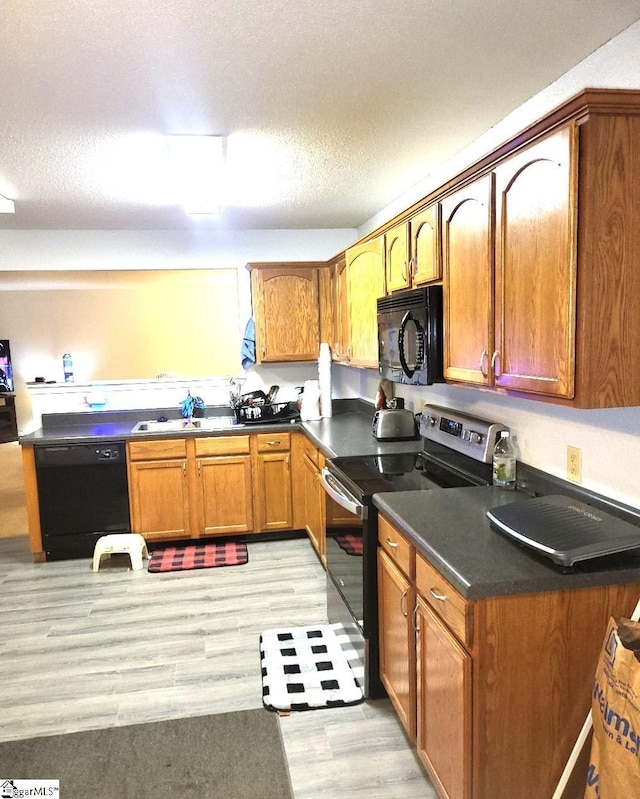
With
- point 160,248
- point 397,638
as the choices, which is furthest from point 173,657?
point 160,248

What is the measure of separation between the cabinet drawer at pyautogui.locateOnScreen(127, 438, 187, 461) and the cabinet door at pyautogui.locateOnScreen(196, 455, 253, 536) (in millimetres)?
155

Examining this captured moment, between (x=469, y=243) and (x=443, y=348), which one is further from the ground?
(x=469, y=243)

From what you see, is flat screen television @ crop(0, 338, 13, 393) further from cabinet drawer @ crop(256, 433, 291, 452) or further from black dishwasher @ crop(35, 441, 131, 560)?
cabinet drawer @ crop(256, 433, 291, 452)

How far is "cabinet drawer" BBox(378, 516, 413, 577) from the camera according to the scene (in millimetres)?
1943

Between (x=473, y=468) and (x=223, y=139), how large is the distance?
69.4 inches

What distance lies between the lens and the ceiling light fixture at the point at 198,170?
2.52m

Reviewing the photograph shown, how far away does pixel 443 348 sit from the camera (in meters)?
2.45

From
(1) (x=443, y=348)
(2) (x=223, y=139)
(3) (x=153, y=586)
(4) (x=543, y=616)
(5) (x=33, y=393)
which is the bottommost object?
(3) (x=153, y=586)

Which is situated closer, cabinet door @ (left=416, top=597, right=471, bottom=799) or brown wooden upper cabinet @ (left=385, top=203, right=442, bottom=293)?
cabinet door @ (left=416, top=597, right=471, bottom=799)

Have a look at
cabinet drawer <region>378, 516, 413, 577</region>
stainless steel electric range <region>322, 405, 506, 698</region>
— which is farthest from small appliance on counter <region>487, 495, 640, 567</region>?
stainless steel electric range <region>322, 405, 506, 698</region>

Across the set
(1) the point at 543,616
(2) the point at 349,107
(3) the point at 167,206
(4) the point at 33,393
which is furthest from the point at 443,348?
(4) the point at 33,393

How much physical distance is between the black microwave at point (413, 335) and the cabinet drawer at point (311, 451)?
0.89 m

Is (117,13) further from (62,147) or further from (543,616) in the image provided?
(543,616)

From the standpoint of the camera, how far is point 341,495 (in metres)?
2.53
